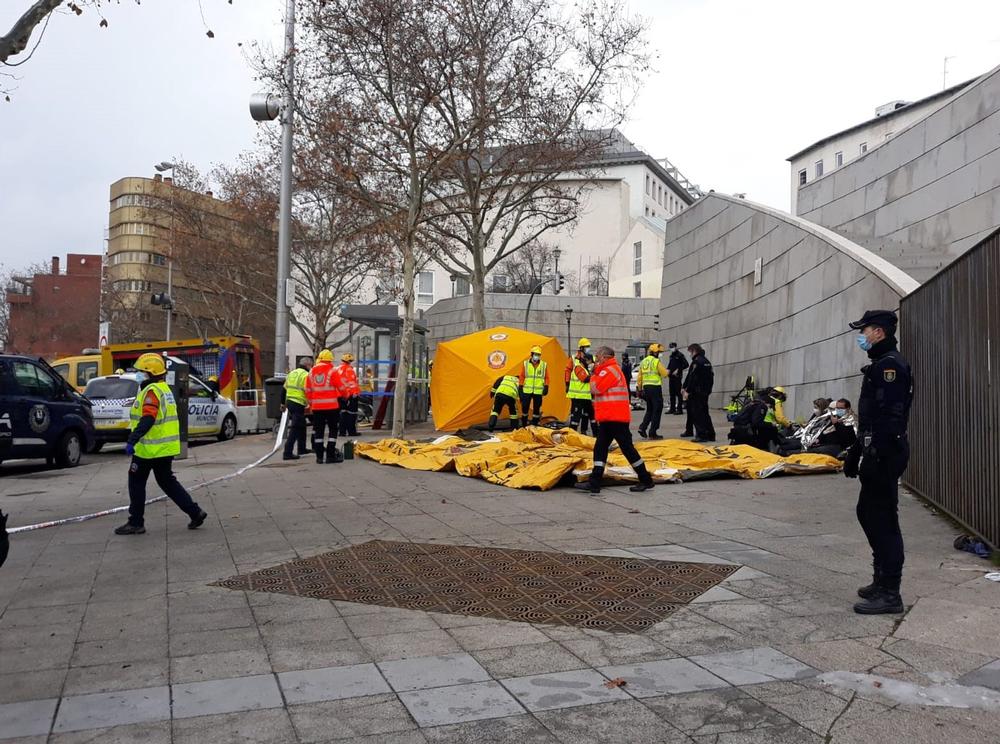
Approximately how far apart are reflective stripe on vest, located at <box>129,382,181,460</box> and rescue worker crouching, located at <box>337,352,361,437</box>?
8.65 meters

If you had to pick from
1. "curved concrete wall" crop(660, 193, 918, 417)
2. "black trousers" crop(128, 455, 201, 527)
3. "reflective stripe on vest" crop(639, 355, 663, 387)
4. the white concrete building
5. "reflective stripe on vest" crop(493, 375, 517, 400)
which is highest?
the white concrete building

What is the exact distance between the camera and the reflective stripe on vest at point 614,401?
415 inches

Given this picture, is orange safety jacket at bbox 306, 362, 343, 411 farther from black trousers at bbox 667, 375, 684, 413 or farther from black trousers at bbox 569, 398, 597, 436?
black trousers at bbox 667, 375, 684, 413

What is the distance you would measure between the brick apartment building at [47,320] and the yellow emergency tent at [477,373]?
43.4m

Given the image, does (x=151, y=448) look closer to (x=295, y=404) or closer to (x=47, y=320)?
(x=295, y=404)

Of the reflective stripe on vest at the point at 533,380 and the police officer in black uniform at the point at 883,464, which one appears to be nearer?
the police officer in black uniform at the point at 883,464

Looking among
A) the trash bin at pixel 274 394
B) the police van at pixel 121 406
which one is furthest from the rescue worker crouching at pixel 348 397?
the police van at pixel 121 406

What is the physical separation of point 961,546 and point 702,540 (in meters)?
1.92

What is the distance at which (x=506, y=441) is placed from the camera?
13820 millimetres

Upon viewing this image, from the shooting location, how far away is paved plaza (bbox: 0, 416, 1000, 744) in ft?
12.3

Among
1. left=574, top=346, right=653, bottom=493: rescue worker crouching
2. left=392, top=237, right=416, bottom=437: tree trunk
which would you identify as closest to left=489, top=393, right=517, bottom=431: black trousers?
left=392, top=237, right=416, bottom=437: tree trunk

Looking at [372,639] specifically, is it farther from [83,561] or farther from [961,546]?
[961,546]

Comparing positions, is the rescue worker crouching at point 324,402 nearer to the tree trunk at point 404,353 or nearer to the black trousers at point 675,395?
the tree trunk at point 404,353

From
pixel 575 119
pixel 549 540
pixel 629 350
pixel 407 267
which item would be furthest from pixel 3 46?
pixel 629 350
